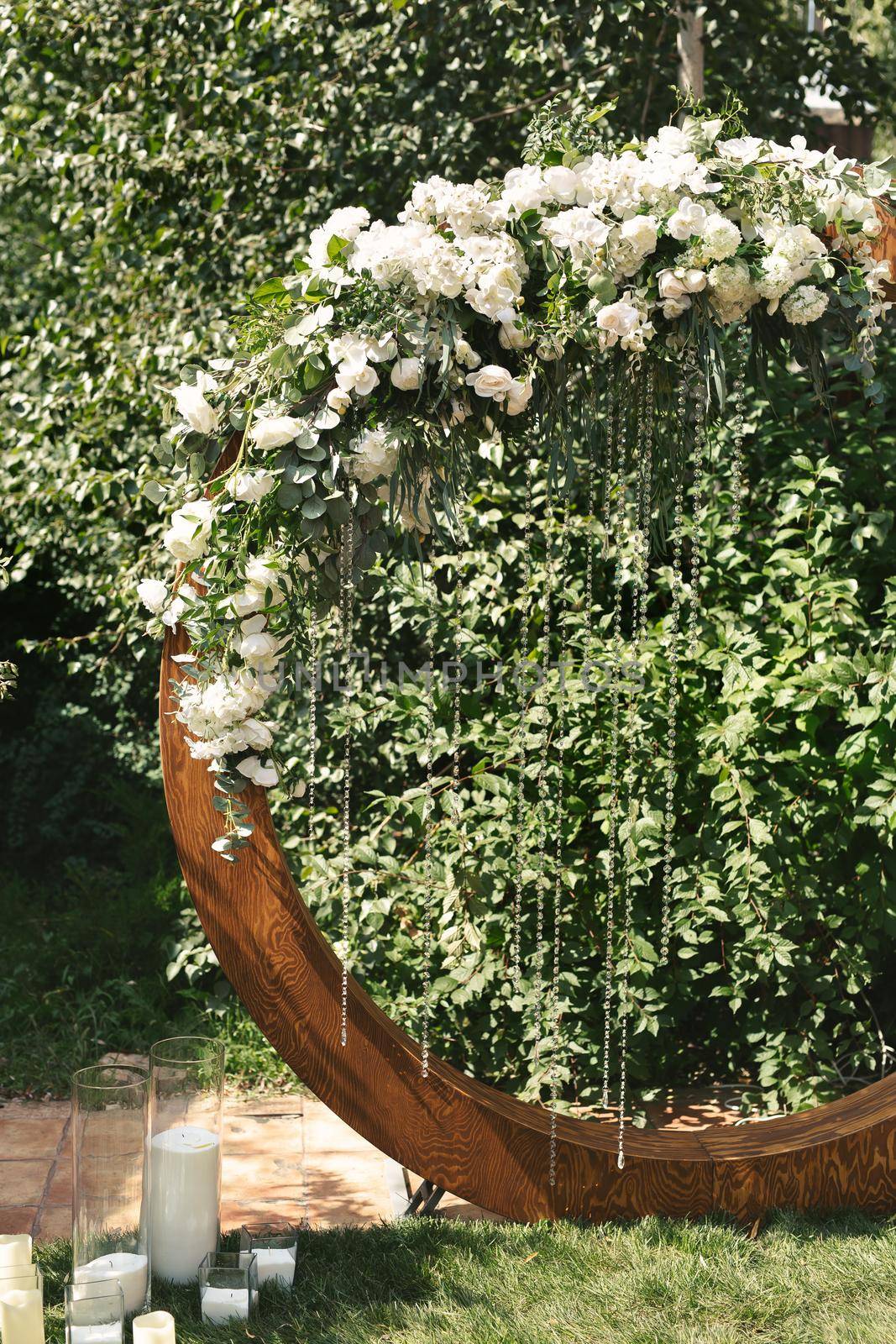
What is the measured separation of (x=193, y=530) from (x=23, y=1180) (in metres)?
1.78

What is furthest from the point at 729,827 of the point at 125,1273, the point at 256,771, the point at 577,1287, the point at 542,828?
the point at 125,1273

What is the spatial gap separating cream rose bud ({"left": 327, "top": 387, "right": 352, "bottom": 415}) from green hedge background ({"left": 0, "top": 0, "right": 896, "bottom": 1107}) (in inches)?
45.7

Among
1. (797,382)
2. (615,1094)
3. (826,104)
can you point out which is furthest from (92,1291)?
(826,104)

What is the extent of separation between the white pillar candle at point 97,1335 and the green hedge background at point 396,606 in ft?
4.02

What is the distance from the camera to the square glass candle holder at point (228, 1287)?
2.55m

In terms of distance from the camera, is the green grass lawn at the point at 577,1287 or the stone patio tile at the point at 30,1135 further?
the stone patio tile at the point at 30,1135

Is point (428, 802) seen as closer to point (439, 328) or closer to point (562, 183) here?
point (439, 328)

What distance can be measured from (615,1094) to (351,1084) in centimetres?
112

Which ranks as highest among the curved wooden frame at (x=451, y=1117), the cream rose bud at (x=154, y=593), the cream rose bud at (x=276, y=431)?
the cream rose bud at (x=276, y=431)

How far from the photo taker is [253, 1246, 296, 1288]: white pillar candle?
2.67 meters

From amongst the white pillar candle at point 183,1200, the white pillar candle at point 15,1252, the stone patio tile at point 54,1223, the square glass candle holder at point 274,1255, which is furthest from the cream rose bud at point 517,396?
the stone patio tile at point 54,1223

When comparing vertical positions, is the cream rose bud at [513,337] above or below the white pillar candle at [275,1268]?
above

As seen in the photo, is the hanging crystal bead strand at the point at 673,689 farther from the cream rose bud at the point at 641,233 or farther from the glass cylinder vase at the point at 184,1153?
the glass cylinder vase at the point at 184,1153

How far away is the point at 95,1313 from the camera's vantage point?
91.7 inches
